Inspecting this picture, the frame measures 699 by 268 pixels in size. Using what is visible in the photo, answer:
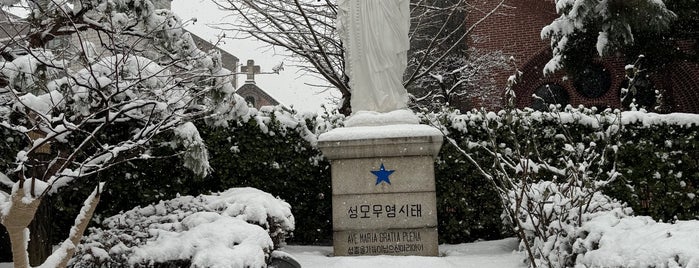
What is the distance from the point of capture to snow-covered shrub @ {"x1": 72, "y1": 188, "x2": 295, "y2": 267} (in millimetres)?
4625

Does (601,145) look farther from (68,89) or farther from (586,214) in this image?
(68,89)

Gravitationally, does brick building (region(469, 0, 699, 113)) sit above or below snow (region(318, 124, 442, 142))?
above

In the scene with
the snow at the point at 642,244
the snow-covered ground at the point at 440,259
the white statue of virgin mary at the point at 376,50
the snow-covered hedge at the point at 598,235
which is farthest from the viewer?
the white statue of virgin mary at the point at 376,50

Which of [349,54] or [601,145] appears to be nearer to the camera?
[349,54]

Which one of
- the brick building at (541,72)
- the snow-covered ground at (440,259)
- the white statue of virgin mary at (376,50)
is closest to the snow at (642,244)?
the snow-covered ground at (440,259)

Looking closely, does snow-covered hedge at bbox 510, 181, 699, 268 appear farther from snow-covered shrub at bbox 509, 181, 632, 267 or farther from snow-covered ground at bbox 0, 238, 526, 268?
snow-covered ground at bbox 0, 238, 526, 268

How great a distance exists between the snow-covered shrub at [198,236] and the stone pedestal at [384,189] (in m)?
0.89

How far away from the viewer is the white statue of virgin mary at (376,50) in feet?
22.3

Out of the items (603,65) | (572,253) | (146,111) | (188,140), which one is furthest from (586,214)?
(603,65)

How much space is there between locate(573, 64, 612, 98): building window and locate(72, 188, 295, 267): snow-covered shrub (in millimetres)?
13263

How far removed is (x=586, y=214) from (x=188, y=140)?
3.60m

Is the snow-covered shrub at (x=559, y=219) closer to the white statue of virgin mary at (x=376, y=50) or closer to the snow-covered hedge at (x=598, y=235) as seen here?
the snow-covered hedge at (x=598, y=235)

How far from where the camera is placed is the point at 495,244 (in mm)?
7477

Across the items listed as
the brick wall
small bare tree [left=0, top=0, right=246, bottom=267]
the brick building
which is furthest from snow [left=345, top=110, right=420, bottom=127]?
the brick wall
